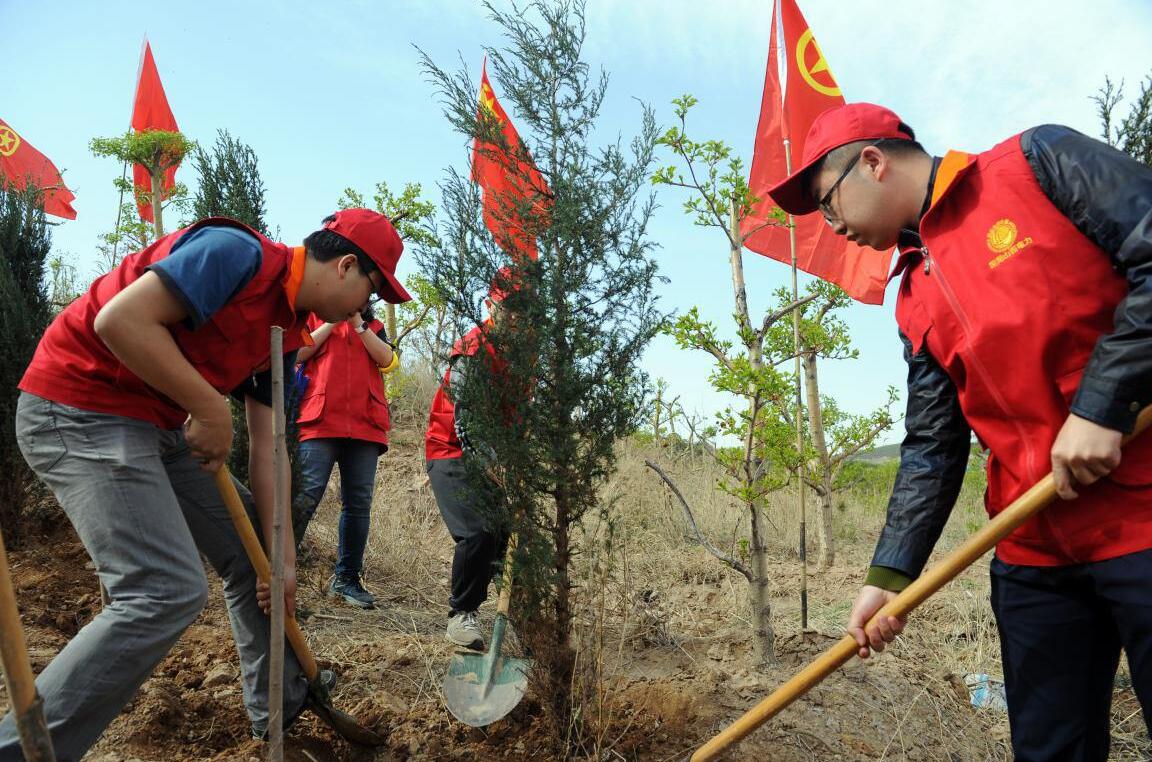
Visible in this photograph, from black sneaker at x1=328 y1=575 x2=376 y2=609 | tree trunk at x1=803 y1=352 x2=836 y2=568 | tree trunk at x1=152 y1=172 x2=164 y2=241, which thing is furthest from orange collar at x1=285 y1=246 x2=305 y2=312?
tree trunk at x1=152 y1=172 x2=164 y2=241

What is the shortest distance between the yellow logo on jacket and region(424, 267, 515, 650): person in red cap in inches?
68.7

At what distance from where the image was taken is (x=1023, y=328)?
1766mm

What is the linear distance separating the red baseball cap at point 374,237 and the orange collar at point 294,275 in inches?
5.7

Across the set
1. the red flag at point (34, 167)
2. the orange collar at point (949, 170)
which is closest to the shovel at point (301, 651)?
the orange collar at point (949, 170)

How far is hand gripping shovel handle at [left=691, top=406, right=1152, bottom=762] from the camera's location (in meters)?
1.81

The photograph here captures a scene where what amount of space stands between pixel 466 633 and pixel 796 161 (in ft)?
13.6

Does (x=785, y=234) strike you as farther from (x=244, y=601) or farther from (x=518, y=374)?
(x=244, y=601)

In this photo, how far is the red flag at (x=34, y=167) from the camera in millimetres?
11484

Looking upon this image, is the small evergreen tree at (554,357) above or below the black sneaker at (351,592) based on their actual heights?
above

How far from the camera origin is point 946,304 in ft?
6.41

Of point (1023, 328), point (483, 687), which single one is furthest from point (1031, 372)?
point (483, 687)

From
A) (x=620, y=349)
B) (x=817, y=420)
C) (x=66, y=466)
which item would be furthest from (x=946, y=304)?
(x=817, y=420)

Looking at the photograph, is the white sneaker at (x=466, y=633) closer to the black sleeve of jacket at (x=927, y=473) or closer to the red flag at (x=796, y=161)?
the black sleeve of jacket at (x=927, y=473)

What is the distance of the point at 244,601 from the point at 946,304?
8.34 ft
